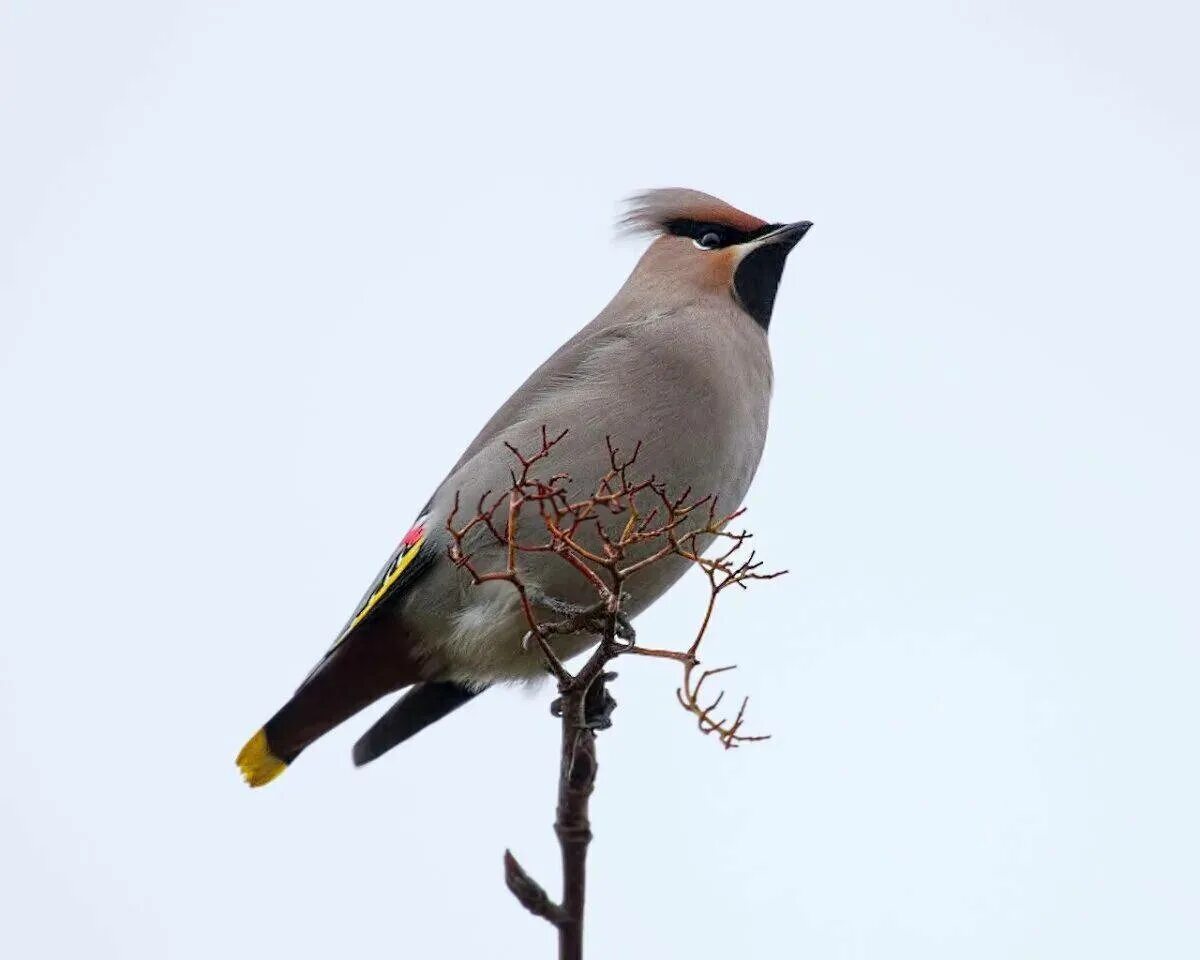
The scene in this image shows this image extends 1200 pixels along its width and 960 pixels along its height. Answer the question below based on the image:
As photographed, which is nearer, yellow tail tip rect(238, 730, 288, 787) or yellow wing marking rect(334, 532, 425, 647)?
yellow wing marking rect(334, 532, 425, 647)

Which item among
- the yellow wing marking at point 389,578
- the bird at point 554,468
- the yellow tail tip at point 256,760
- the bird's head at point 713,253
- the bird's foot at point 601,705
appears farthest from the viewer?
the bird's head at point 713,253

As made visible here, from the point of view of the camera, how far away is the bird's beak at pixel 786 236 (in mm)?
5605

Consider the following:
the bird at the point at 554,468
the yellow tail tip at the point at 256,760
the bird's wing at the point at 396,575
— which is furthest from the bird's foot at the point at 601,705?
the yellow tail tip at the point at 256,760

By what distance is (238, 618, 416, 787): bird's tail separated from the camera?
488cm

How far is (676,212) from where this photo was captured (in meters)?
5.87

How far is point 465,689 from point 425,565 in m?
0.49

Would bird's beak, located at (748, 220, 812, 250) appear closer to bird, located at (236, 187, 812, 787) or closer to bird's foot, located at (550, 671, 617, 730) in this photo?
bird, located at (236, 187, 812, 787)

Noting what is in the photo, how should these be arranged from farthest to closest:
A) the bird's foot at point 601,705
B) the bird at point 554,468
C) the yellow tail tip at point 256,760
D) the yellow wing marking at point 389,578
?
1. the yellow tail tip at point 256,760
2. the yellow wing marking at point 389,578
3. the bird at point 554,468
4. the bird's foot at point 601,705

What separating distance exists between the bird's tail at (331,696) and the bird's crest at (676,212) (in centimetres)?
182

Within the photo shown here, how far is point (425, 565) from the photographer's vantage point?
4.73 metres

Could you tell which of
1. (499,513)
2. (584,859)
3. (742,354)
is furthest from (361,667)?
(584,859)

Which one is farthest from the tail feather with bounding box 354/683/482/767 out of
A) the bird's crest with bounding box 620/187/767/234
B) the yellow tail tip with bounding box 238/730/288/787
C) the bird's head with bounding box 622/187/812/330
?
the bird's crest with bounding box 620/187/767/234

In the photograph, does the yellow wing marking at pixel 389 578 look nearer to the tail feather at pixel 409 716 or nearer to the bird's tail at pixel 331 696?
the bird's tail at pixel 331 696

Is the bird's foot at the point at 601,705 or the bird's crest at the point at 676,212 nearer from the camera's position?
the bird's foot at the point at 601,705
